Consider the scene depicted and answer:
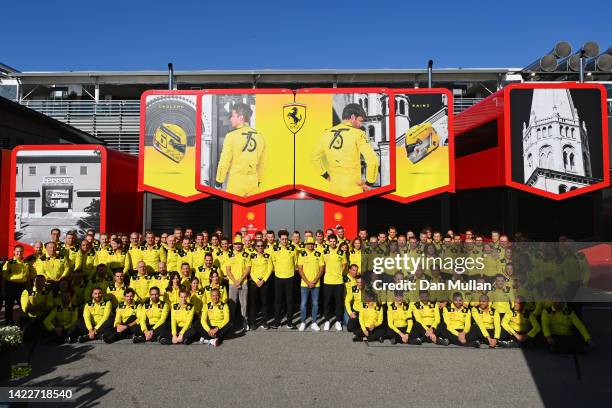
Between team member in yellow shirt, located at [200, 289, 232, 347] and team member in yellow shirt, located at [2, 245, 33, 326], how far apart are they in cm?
302

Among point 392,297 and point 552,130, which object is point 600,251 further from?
point 392,297

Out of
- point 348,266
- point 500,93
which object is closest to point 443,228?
point 348,266

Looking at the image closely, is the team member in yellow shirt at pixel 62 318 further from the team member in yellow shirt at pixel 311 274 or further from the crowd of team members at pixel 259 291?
the team member in yellow shirt at pixel 311 274

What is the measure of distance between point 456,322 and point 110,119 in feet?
61.8

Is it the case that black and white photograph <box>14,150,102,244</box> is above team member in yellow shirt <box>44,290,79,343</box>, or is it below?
above

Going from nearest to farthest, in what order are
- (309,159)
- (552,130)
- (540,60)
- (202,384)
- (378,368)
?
1. (202,384)
2. (378,368)
3. (552,130)
4. (309,159)
5. (540,60)

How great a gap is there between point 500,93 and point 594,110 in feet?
4.81

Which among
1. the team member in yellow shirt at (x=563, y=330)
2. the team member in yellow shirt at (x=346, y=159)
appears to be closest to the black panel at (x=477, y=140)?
the team member in yellow shirt at (x=346, y=159)

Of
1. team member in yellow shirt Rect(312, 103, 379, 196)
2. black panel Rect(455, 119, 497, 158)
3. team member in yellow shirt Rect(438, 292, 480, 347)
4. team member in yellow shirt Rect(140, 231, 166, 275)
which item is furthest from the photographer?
team member in yellow shirt Rect(312, 103, 379, 196)

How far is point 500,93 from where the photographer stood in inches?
297

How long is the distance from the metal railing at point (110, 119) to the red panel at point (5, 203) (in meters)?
11.5

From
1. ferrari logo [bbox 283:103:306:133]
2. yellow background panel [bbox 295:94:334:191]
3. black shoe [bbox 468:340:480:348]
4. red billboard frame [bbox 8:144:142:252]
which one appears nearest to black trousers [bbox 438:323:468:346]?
black shoe [bbox 468:340:480:348]

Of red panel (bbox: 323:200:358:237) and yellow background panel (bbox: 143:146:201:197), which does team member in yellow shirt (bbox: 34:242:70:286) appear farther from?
red panel (bbox: 323:200:358:237)

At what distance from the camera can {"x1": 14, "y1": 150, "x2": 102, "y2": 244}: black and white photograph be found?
8258 mm
